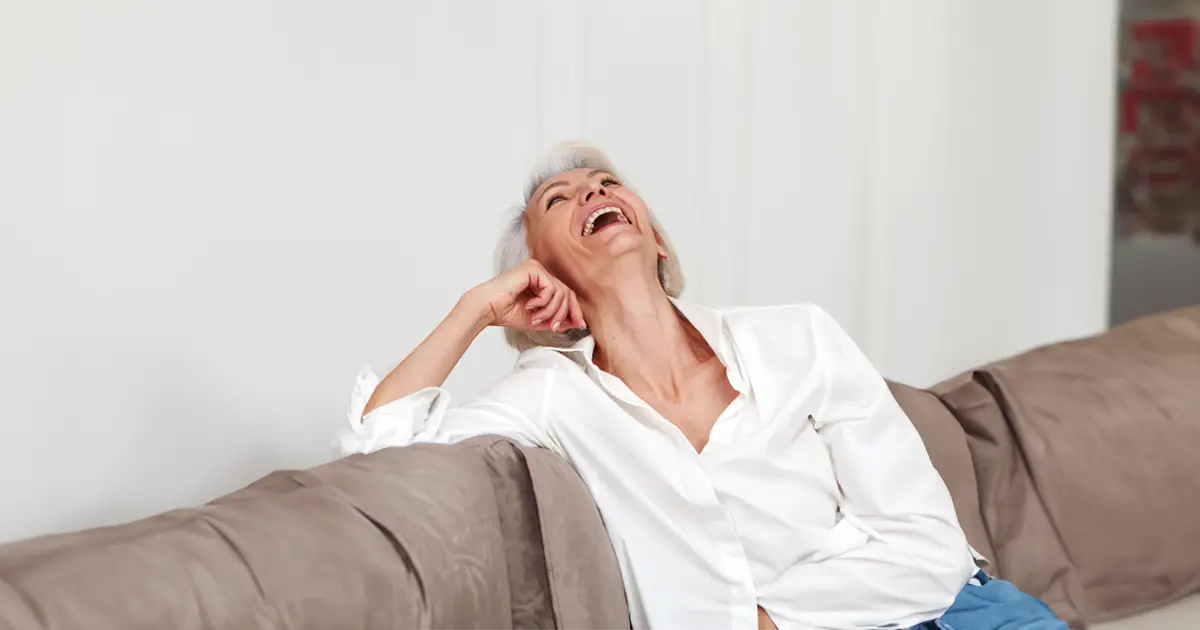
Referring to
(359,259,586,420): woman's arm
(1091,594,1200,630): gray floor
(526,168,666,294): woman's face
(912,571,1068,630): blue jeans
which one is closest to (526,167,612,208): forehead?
(526,168,666,294): woman's face

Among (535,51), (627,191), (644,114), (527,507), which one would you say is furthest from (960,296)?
(527,507)

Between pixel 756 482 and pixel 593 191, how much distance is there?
0.55 m

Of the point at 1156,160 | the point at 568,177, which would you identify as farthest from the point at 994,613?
the point at 1156,160

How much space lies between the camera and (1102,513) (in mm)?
2389

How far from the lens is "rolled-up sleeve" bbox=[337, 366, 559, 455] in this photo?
1804 millimetres

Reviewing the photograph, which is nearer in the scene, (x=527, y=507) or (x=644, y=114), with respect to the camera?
(x=527, y=507)

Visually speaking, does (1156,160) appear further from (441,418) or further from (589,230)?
(441,418)

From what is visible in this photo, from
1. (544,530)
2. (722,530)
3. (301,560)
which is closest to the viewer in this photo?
(301,560)

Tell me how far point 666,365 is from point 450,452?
0.43 meters

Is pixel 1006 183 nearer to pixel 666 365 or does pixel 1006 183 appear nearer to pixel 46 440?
pixel 666 365

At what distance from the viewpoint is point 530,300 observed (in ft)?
6.54

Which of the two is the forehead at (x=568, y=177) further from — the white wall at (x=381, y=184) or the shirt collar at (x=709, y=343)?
the white wall at (x=381, y=184)

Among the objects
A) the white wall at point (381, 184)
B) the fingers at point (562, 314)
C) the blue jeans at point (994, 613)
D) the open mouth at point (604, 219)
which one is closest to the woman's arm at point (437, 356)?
the fingers at point (562, 314)

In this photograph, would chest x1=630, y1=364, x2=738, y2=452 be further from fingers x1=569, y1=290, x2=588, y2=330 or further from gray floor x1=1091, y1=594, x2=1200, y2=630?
gray floor x1=1091, y1=594, x2=1200, y2=630
